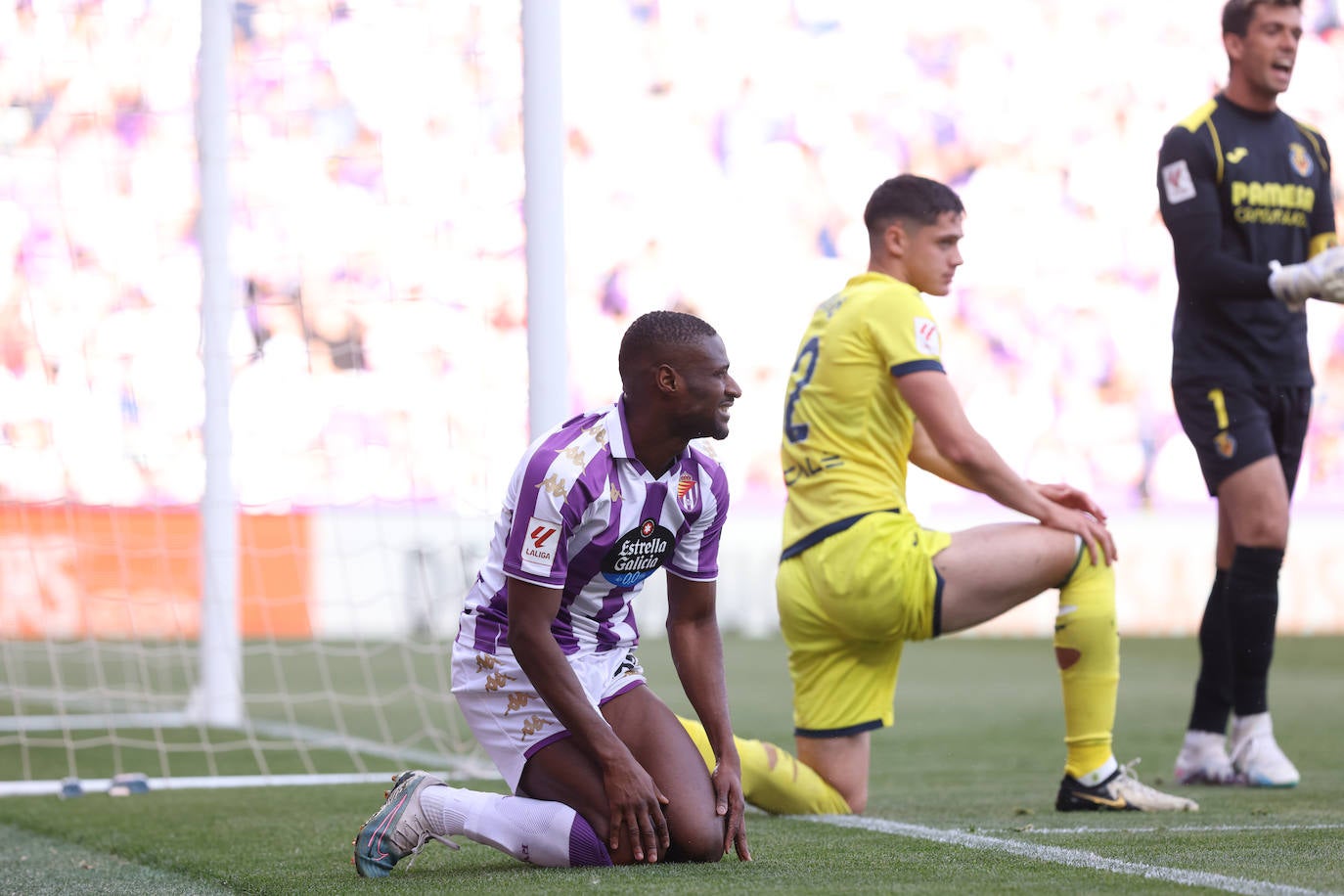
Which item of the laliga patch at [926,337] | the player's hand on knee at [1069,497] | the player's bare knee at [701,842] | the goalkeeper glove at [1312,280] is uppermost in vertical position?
the goalkeeper glove at [1312,280]

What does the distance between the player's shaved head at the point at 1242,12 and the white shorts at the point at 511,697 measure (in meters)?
2.59

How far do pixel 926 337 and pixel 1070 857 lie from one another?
1364 millimetres

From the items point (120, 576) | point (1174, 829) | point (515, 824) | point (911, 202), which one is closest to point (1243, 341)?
point (911, 202)

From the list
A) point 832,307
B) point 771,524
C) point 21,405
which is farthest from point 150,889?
point 771,524

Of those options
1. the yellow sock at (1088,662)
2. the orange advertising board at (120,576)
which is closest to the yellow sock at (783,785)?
the yellow sock at (1088,662)

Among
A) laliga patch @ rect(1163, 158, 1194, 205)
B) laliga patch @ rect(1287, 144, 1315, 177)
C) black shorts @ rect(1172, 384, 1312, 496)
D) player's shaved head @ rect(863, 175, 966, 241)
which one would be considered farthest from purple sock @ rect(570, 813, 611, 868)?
laliga patch @ rect(1287, 144, 1315, 177)

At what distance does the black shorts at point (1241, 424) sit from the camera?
169 inches

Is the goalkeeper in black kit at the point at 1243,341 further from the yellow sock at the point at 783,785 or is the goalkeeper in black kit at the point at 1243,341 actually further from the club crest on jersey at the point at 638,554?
the club crest on jersey at the point at 638,554

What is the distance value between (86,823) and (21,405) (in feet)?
33.9

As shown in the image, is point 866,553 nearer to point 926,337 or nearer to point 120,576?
point 926,337

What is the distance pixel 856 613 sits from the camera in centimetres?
375

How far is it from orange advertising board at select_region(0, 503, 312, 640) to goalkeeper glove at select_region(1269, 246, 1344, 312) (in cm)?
1068

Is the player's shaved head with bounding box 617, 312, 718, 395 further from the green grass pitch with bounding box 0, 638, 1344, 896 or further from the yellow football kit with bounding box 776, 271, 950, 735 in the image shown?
the yellow football kit with bounding box 776, 271, 950, 735

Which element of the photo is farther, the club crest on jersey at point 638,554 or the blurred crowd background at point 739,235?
the blurred crowd background at point 739,235
